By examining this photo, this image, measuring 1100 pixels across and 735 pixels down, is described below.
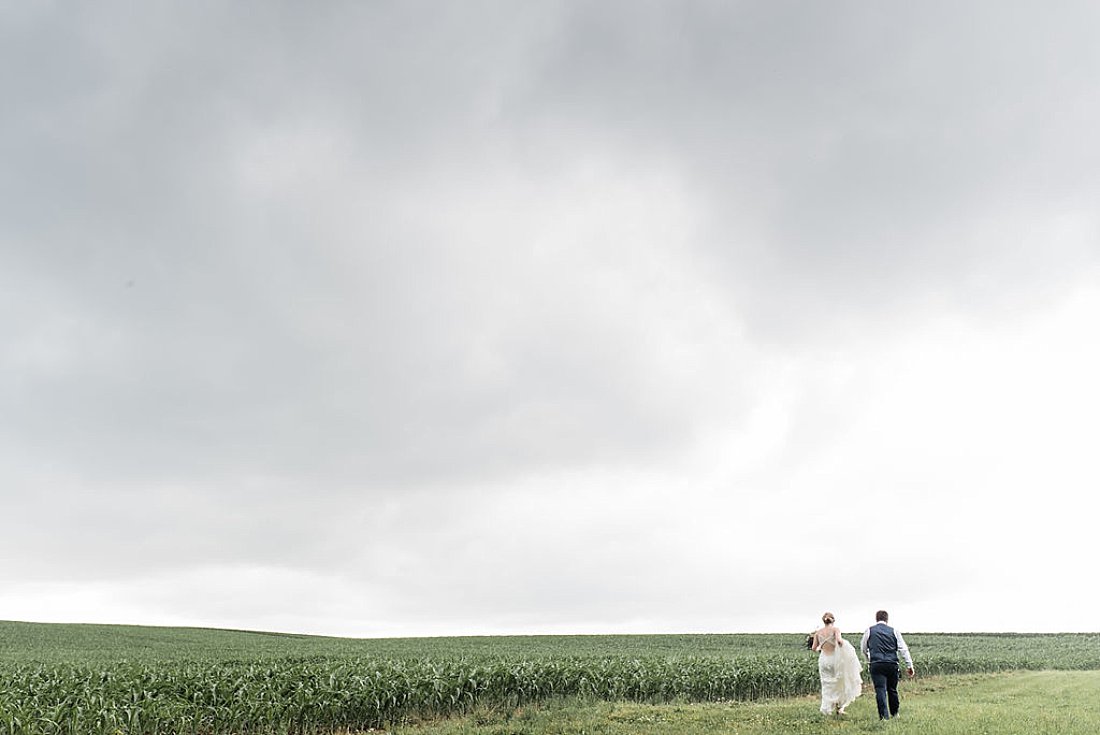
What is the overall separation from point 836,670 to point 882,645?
4.92ft

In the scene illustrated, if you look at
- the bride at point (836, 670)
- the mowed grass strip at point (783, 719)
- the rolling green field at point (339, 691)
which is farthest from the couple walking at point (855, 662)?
the rolling green field at point (339, 691)

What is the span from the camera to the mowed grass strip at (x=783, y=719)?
60.7ft

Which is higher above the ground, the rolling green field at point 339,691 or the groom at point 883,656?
the groom at point 883,656

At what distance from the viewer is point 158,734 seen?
1789 centimetres

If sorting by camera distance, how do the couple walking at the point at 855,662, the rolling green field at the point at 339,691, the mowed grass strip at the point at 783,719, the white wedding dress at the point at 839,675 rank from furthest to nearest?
the white wedding dress at the point at 839,675 < the couple walking at the point at 855,662 < the mowed grass strip at the point at 783,719 < the rolling green field at the point at 339,691

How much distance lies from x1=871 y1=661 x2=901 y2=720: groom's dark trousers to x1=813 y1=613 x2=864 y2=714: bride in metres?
0.77

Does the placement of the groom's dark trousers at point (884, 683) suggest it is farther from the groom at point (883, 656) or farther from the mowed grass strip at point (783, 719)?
the mowed grass strip at point (783, 719)

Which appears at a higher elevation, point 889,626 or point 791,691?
point 889,626

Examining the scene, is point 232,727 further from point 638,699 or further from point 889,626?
point 889,626

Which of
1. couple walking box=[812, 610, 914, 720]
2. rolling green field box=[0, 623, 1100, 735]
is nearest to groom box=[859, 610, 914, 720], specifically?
couple walking box=[812, 610, 914, 720]

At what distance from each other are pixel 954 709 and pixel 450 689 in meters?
14.3

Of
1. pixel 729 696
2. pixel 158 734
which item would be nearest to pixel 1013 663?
pixel 729 696

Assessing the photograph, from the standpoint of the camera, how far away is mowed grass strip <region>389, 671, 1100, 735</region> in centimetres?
1850

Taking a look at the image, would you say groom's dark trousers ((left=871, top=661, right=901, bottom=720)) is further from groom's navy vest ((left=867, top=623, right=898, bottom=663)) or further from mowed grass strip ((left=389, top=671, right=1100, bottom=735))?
mowed grass strip ((left=389, top=671, right=1100, bottom=735))
